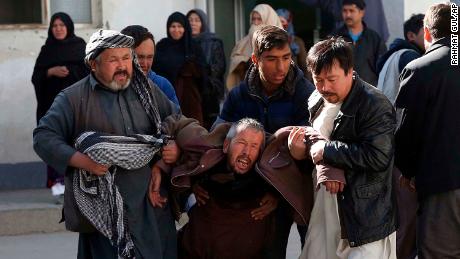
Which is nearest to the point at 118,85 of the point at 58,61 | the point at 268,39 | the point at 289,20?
the point at 268,39

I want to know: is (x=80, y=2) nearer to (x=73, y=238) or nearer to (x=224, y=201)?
(x=73, y=238)

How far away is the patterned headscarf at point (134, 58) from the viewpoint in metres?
5.12

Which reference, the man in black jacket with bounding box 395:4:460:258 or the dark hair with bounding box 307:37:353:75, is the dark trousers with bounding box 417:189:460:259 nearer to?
the man in black jacket with bounding box 395:4:460:258

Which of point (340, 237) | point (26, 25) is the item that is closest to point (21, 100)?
point (26, 25)

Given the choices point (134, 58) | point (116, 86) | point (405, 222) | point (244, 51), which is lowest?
point (405, 222)

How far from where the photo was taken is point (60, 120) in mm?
5168

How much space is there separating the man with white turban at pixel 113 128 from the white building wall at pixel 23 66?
16.2ft

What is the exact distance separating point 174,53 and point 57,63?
0.98 metres

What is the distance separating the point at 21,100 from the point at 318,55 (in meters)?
5.75

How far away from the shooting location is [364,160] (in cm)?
475

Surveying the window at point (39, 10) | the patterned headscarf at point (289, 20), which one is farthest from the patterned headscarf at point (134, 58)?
the window at point (39, 10)

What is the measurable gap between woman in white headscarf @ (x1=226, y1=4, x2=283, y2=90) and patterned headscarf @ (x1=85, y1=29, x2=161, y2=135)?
3.91 m

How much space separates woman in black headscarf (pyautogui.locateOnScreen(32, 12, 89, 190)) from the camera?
359 inches

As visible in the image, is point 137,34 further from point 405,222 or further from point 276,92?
point 405,222
